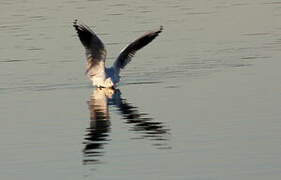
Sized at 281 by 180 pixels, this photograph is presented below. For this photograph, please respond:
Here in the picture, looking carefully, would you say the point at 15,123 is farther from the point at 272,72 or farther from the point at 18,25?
the point at 18,25

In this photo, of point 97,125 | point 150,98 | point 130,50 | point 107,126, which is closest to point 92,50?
point 130,50

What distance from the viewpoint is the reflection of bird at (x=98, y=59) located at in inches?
953

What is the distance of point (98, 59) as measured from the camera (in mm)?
24844

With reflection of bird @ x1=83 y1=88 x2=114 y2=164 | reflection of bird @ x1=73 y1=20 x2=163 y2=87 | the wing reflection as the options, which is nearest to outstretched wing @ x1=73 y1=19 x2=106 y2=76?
reflection of bird @ x1=73 y1=20 x2=163 y2=87

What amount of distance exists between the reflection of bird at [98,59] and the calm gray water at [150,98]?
31 centimetres

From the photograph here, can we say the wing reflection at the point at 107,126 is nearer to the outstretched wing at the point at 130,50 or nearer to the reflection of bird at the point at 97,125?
the reflection of bird at the point at 97,125

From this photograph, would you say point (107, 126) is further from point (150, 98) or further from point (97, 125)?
point (150, 98)

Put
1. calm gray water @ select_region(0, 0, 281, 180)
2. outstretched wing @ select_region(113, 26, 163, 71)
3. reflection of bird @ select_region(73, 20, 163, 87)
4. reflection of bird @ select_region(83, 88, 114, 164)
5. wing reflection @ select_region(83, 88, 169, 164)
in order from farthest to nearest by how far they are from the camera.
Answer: outstretched wing @ select_region(113, 26, 163, 71) → reflection of bird @ select_region(73, 20, 163, 87) → wing reflection @ select_region(83, 88, 169, 164) → reflection of bird @ select_region(83, 88, 114, 164) → calm gray water @ select_region(0, 0, 281, 180)

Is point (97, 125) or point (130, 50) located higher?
point (130, 50)

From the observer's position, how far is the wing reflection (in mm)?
16938

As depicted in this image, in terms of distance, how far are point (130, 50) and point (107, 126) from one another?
21.5 ft

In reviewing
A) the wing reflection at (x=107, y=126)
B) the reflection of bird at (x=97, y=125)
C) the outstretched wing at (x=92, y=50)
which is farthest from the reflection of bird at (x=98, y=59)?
the wing reflection at (x=107, y=126)

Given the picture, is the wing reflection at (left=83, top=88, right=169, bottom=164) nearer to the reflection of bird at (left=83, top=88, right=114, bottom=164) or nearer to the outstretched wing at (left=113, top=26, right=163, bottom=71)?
the reflection of bird at (left=83, top=88, right=114, bottom=164)

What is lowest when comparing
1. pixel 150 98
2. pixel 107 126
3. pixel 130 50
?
pixel 107 126
